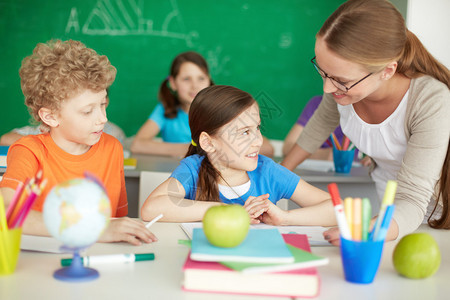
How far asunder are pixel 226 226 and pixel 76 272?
28 centimetres

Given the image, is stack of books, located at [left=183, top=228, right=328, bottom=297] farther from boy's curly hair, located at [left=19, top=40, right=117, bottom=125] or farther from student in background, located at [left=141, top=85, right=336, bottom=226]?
boy's curly hair, located at [left=19, top=40, right=117, bottom=125]

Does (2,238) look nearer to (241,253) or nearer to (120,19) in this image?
(241,253)

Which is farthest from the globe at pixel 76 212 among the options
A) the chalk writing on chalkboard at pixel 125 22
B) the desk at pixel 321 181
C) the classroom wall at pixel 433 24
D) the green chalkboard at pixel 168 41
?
the chalk writing on chalkboard at pixel 125 22

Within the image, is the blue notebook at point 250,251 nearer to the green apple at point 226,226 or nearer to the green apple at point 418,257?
Result: the green apple at point 226,226

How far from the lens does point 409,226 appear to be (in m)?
1.26

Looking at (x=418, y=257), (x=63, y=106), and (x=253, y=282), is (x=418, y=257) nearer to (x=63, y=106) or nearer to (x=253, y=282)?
(x=253, y=282)

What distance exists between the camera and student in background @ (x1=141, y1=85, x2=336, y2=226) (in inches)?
61.3

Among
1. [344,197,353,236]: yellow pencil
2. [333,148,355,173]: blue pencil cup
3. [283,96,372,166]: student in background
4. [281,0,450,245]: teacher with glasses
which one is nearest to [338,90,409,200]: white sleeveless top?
[281,0,450,245]: teacher with glasses

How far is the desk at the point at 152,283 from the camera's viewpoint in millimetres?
834

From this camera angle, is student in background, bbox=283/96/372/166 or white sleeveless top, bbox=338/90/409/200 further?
student in background, bbox=283/96/372/166

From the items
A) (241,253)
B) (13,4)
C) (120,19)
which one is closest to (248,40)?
(120,19)

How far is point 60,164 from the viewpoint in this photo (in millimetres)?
1593

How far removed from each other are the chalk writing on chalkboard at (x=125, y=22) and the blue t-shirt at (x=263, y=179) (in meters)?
2.58

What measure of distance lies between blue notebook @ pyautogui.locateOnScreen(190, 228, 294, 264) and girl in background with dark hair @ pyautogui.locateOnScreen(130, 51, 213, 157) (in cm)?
230
